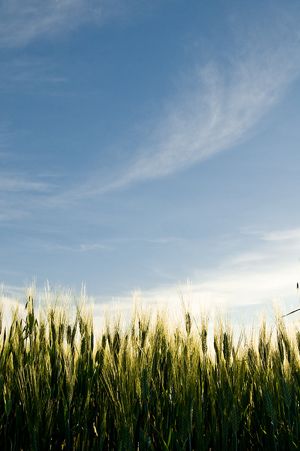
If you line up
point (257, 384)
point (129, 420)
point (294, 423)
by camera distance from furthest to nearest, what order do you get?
point (257, 384) < point (294, 423) < point (129, 420)

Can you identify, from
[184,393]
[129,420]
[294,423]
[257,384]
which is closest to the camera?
[129,420]

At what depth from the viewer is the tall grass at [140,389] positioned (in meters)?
3.77

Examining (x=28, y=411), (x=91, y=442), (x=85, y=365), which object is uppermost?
(x=85, y=365)

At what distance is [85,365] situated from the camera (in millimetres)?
4215

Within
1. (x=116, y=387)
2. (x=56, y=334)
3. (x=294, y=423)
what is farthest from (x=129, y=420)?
(x=294, y=423)

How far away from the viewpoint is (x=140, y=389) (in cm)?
392

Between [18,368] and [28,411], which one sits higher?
[18,368]

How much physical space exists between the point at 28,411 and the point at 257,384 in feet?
5.98

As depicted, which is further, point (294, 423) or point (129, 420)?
point (294, 423)

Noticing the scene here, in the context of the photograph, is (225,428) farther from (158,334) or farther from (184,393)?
(158,334)

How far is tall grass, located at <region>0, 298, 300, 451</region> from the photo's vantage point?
3766mm

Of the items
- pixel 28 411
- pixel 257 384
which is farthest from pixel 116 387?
pixel 257 384

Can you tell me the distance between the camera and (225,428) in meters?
3.92

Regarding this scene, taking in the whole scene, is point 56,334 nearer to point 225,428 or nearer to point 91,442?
point 91,442
